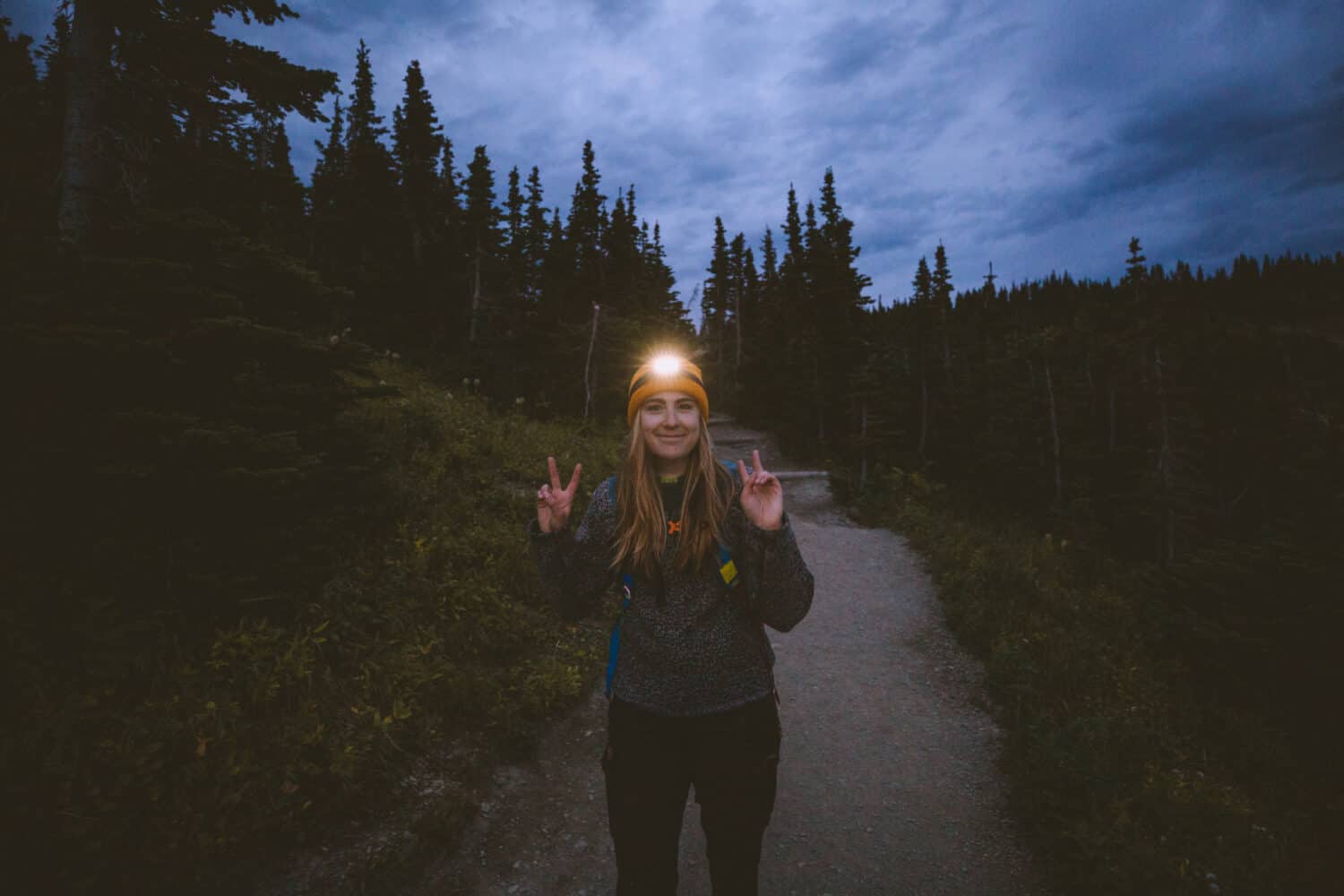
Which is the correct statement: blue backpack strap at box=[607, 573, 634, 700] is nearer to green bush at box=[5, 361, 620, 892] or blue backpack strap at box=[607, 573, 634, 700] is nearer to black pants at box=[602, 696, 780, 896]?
black pants at box=[602, 696, 780, 896]

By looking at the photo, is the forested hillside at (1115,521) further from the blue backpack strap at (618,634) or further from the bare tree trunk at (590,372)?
the bare tree trunk at (590,372)

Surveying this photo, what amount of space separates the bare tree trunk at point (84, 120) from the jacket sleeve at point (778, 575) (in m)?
8.18

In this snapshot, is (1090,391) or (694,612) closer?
(694,612)

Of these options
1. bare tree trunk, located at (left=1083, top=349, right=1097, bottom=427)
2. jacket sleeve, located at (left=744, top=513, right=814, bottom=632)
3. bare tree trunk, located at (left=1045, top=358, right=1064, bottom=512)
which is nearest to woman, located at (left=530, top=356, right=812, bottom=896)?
jacket sleeve, located at (left=744, top=513, right=814, bottom=632)

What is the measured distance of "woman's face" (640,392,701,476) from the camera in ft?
8.55

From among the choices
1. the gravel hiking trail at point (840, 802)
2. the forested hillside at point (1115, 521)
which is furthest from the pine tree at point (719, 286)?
the gravel hiking trail at point (840, 802)

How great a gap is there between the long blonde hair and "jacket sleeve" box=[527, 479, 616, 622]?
0.25ft

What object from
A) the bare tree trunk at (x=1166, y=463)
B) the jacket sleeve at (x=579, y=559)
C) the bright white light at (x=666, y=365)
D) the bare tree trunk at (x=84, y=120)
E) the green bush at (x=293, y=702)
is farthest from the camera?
the bare tree trunk at (x=1166, y=463)

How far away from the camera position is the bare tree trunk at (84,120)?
6.04 meters

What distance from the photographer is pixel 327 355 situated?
6.33 metres

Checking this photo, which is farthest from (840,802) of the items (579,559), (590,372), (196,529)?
(590,372)

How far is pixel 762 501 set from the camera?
7.91 ft

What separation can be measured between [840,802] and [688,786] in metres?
3.84

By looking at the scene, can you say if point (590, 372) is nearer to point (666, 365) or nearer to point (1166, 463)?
point (666, 365)
